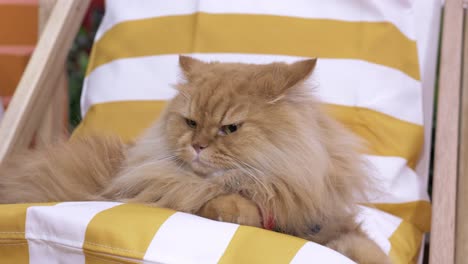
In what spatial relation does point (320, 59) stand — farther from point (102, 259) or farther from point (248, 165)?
point (102, 259)

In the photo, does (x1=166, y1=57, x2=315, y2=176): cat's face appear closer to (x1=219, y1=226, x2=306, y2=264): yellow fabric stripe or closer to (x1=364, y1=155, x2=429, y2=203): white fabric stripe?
(x1=219, y1=226, x2=306, y2=264): yellow fabric stripe

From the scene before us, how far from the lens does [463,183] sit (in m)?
1.48

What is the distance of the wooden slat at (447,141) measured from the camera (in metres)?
1.40

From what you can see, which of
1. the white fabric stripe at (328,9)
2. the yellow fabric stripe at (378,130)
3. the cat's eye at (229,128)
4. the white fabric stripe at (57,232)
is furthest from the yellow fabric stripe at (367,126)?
the white fabric stripe at (57,232)

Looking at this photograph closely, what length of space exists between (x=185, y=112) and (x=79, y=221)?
36cm

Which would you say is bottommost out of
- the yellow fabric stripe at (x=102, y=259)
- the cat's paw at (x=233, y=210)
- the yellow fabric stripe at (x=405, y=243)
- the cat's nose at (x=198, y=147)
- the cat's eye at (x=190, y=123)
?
the yellow fabric stripe at (x=405, y=243)

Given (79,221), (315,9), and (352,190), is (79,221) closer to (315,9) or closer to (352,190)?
(352,190)

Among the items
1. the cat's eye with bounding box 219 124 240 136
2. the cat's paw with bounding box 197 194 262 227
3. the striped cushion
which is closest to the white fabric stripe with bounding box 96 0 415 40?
the striped cushion

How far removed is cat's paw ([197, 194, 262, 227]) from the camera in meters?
1.11

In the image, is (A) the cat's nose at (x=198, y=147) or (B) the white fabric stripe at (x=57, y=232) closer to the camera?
(B) the white fabric stripe at (x=57, y=232)

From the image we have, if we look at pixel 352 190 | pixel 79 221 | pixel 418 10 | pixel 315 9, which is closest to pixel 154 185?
pixel 79 221

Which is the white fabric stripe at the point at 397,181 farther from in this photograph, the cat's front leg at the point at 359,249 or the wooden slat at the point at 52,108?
the wooden slat at the point at 52,108

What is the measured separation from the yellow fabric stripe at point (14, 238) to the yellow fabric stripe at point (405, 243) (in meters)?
0.85

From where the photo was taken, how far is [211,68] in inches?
53.4
